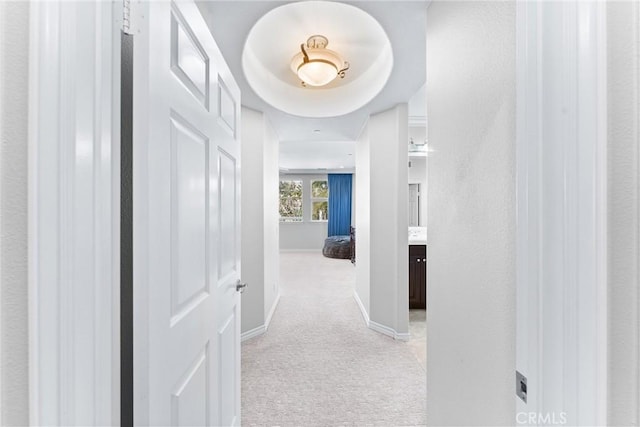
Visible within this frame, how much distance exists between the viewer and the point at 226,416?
130 cm

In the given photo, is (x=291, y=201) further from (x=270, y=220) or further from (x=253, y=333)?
(x=253, y=333)

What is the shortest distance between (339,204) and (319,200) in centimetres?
67

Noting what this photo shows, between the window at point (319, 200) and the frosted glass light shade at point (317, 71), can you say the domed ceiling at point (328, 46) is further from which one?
the window at point (319, 200)

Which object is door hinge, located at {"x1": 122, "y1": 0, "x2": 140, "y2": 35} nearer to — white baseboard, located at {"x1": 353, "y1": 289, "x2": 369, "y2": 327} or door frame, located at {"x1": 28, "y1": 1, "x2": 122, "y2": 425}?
door frame, located at {"x1": 28, "y1": 1, "x2": 122, "y2": 425}

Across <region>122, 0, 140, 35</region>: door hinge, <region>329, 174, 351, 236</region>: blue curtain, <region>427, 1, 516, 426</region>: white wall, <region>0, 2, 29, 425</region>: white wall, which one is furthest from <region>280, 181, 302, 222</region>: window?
<region>0, 2, 29, 425</region>: white wall

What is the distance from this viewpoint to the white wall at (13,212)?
1.60ft

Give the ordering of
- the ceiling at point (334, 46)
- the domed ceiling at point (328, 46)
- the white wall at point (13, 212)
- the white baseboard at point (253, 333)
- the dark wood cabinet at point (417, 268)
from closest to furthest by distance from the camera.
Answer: the white wall at point (13, 212), the ceiling at point (334, 46), the domed ceiling at point (328, 46), the white baseboard at point (253, 333), the dark wood cabinet at point (417, 268)

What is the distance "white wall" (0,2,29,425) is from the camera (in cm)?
49

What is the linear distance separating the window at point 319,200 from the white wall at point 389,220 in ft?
18.4

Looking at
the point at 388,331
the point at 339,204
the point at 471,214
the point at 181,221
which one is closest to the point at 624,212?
the point at 471,214

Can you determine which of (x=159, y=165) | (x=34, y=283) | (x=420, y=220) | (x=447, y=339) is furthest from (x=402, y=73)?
(x=420, y=220)

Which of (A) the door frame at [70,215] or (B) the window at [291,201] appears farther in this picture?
(B) the window at [291,201]

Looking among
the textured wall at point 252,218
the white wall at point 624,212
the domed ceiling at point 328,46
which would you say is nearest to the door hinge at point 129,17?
the white wall at point 624,212

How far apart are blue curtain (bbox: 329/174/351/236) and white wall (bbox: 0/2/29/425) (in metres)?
8.04
